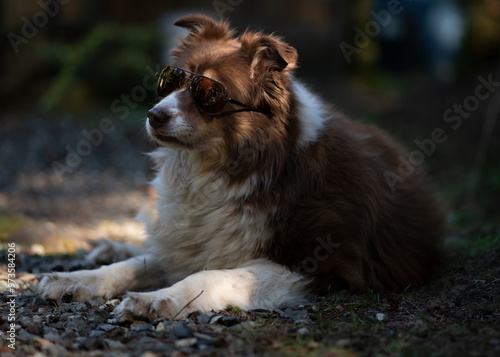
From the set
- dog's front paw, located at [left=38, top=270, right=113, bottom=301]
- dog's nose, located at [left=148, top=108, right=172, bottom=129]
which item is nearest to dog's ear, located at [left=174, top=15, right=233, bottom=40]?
dog's nose, located at [left=148, top=108, right=172, bottom=129]

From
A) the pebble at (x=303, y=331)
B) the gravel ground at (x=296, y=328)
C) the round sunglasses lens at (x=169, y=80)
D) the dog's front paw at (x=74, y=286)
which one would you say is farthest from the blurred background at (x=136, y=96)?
the pebble at (x=303, y=331)

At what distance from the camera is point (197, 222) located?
3807 millimetres

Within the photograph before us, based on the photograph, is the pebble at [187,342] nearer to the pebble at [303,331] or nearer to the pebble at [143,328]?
the pebble at [143,328]

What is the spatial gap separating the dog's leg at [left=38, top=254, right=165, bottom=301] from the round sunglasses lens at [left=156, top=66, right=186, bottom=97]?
4.24 ft

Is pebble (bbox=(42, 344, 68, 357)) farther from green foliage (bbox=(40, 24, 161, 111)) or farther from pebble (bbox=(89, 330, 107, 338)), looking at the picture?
green foliage (bbox=(40, 24, 161, 111))

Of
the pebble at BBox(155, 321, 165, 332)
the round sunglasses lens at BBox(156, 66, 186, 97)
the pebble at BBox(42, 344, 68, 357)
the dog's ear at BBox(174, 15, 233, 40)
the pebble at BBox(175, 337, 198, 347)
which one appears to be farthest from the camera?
the dog's ear at BBox(174, 15, 233, 40)

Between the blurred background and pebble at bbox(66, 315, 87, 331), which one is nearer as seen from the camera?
pebble at bbox(66, 315, 87, 331)

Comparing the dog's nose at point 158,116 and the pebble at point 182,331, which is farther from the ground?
the dog's nose at point 158,116

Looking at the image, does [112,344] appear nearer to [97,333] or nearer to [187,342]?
[97,333]

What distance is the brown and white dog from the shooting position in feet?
11.6

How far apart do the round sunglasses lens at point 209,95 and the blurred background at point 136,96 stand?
2797 mm

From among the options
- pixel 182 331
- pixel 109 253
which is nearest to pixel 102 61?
pixel 109 253

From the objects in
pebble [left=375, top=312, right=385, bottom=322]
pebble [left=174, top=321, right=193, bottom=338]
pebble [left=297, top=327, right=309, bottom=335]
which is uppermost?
pebble [left=174, top=321, right=193, bottom=338]

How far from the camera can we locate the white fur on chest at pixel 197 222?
Answer: 3600mm
